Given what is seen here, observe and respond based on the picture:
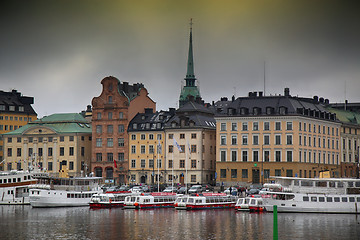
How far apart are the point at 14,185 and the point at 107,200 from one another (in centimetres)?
2094

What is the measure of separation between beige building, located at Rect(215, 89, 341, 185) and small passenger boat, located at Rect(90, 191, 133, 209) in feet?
138

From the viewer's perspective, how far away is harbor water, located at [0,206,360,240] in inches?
3142

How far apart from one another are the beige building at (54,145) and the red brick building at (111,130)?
5071 mm

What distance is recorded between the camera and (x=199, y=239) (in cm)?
7650

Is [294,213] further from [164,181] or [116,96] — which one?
[116,96]

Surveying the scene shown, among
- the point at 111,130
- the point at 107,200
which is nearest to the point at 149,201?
the point at 107,200

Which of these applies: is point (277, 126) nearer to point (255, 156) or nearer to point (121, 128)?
point (255, 156)

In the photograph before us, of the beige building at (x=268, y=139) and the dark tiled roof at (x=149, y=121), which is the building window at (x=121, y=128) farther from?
the beige building at (x=268, y=139)

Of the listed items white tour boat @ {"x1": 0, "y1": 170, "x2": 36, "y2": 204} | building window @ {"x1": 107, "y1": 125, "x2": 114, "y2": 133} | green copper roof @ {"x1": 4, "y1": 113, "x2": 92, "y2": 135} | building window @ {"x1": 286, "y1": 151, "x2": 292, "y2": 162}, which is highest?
green copper roof @ {"x1": 4, "y1": 113, "x2": 92, "y2": 135}

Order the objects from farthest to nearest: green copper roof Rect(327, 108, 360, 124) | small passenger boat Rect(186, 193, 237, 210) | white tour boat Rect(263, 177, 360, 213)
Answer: green copper roof Rect(327, 108, 360, 124) < small passenger boat Rect(186, 193, 237, 210) < white tour boat Rect(263, 177, 360, 213)

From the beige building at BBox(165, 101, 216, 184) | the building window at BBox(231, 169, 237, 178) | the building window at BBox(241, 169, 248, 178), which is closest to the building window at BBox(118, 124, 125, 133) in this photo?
the beige building at BBox(165, 101, 216, 184)

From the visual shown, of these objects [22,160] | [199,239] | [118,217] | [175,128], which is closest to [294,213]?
[118,217]

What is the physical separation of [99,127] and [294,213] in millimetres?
86468

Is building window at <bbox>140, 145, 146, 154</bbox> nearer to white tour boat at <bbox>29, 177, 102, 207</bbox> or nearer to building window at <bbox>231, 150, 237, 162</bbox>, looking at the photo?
building window at <bbox>231, 150, 237, 162</bbox>
